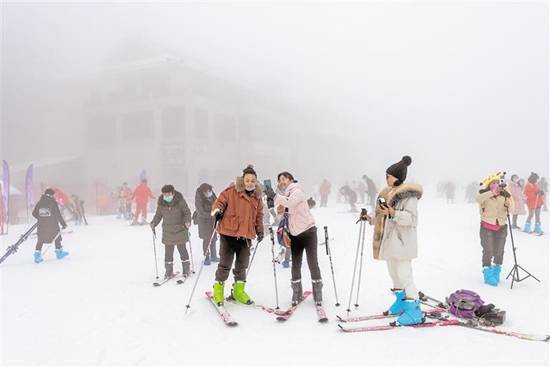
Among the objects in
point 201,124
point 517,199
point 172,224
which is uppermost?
point 201,124

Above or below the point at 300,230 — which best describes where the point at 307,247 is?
below

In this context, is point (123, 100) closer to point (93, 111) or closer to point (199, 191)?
point (93, 111)

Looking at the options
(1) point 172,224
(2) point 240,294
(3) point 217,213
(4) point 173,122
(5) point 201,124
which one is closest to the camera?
(3) point 217,213

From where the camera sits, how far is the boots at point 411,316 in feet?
15.1

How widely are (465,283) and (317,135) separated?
145 ft

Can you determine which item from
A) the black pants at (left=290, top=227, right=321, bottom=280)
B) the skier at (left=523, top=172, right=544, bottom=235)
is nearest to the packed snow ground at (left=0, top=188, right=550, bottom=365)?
the black pants at (left=290, top=227, right=321, bottom=280)

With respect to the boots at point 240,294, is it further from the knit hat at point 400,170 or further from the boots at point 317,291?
the knit hat at point 400,170

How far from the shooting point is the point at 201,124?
106ft

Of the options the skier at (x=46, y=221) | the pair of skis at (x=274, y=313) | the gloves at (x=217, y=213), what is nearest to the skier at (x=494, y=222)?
the pair of skis at (x=274, y=313)

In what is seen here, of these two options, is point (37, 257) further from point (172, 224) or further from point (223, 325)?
point (223, 325)

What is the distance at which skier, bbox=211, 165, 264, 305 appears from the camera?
17.4ft

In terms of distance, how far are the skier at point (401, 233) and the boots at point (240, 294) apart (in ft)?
6.57

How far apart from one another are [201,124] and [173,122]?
7.52 ft

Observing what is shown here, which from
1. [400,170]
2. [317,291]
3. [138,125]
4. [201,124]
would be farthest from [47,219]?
[138,125]
